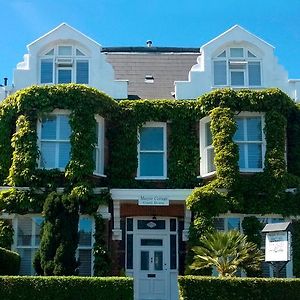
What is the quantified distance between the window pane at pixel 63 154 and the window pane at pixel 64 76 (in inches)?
118

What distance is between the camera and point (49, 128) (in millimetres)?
23766

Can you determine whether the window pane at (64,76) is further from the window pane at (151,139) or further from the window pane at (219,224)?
the window pane at (219,224)

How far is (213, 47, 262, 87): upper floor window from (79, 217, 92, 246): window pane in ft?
23.6

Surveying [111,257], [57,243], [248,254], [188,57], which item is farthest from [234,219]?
[188,57]

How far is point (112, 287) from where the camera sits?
1714 cm

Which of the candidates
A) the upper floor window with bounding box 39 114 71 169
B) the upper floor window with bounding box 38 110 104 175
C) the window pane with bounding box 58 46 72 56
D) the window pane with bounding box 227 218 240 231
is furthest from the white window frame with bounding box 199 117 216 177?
the window pane with bounding box 58 46 72 56

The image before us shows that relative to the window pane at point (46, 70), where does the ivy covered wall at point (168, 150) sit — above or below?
below

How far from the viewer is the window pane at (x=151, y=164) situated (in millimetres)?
24766

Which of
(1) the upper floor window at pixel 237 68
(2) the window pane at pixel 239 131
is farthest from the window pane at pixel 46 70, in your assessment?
(2) the window pane at pixel 239 131

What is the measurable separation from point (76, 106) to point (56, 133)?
122cm

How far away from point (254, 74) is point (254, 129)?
2512mm

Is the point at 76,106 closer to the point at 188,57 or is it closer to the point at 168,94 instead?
the point at 168,94

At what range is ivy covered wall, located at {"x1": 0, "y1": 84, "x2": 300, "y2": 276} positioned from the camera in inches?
899

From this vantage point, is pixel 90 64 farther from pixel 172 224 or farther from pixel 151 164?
pixel 172 224
